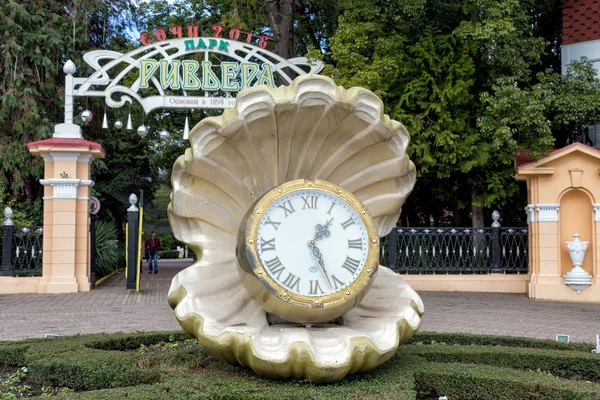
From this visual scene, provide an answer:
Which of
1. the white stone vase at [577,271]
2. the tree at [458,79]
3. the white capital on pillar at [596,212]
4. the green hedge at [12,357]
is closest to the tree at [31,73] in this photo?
the tree at [458,79]

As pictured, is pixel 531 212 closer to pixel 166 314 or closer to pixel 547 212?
pixel 547 212

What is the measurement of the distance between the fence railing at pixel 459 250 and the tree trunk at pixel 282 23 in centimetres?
553

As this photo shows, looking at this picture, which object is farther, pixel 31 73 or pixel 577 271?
pixel 31 73

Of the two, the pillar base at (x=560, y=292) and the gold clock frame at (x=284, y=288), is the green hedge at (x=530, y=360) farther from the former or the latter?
the pillar base at (x=560, y=292)

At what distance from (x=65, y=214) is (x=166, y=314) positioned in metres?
4.67

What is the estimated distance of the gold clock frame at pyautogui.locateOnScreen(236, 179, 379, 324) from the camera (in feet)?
13.3

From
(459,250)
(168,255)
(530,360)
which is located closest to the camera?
(530,360)

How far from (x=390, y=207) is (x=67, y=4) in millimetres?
18011

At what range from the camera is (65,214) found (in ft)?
43.4

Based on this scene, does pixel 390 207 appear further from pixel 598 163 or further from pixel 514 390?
pixel 598 163

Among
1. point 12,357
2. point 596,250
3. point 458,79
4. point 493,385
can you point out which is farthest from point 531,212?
point 12,357

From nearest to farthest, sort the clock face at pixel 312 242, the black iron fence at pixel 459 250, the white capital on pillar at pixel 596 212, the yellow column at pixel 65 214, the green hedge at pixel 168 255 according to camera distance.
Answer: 1. the clock face at pixel 312 242
2. the white capital on pillar at pixel 596 212
3. the yellow column at pixel 65 214
4. the black iron fence at pixel 459 250
5. the green hedge at pixel 168 255

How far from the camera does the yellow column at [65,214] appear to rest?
13.0 metres

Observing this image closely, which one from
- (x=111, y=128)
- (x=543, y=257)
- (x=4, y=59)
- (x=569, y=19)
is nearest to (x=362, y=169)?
(x=543, y=257)
